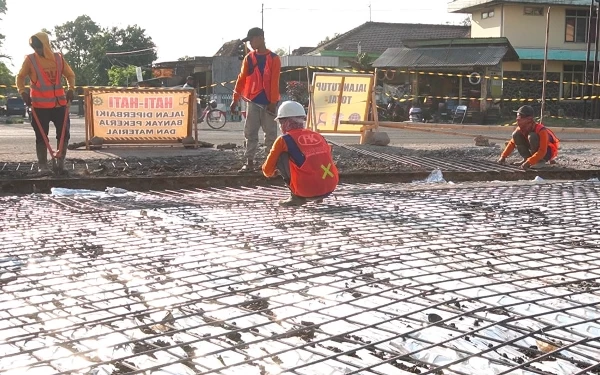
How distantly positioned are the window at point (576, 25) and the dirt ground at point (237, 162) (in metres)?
21.5

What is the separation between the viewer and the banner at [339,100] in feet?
38.6

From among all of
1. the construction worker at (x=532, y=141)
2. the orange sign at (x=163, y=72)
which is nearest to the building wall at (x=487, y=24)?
the orange sign at (x=163, y=72)

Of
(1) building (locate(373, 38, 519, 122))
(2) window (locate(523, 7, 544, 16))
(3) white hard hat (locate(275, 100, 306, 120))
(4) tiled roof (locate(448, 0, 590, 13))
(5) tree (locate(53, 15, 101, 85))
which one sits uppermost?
(5) tree (locate(53, 15, 101, 85))

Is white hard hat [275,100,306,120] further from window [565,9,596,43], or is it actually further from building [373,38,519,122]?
window [565,9,596,43]

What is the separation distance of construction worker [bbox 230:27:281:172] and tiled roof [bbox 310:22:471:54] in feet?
99.5

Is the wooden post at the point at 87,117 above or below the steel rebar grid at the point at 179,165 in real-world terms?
above

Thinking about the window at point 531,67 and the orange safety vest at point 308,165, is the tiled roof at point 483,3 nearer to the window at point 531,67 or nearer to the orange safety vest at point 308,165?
the window at point 531,67

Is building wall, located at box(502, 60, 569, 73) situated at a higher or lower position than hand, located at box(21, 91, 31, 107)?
higher

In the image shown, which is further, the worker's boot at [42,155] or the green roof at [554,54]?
the green roof at [554,54]

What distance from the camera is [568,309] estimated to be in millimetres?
2832

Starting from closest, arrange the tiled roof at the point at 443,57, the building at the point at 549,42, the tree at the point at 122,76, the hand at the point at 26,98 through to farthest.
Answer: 1. the hand at the point at 26,98
2. the tiled roof at the point at 443,57
3. the building at the point at 549,42
4. the tree at the point at 122,76

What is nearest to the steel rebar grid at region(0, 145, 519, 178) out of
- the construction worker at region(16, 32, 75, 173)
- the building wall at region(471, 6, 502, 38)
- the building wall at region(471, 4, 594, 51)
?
the construction worker at region(16, 32, 75, 173)

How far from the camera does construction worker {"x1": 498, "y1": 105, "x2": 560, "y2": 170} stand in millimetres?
7898

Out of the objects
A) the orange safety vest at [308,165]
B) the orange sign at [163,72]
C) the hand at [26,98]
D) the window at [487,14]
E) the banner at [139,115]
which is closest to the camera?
the orange safety vest at [308,165]
